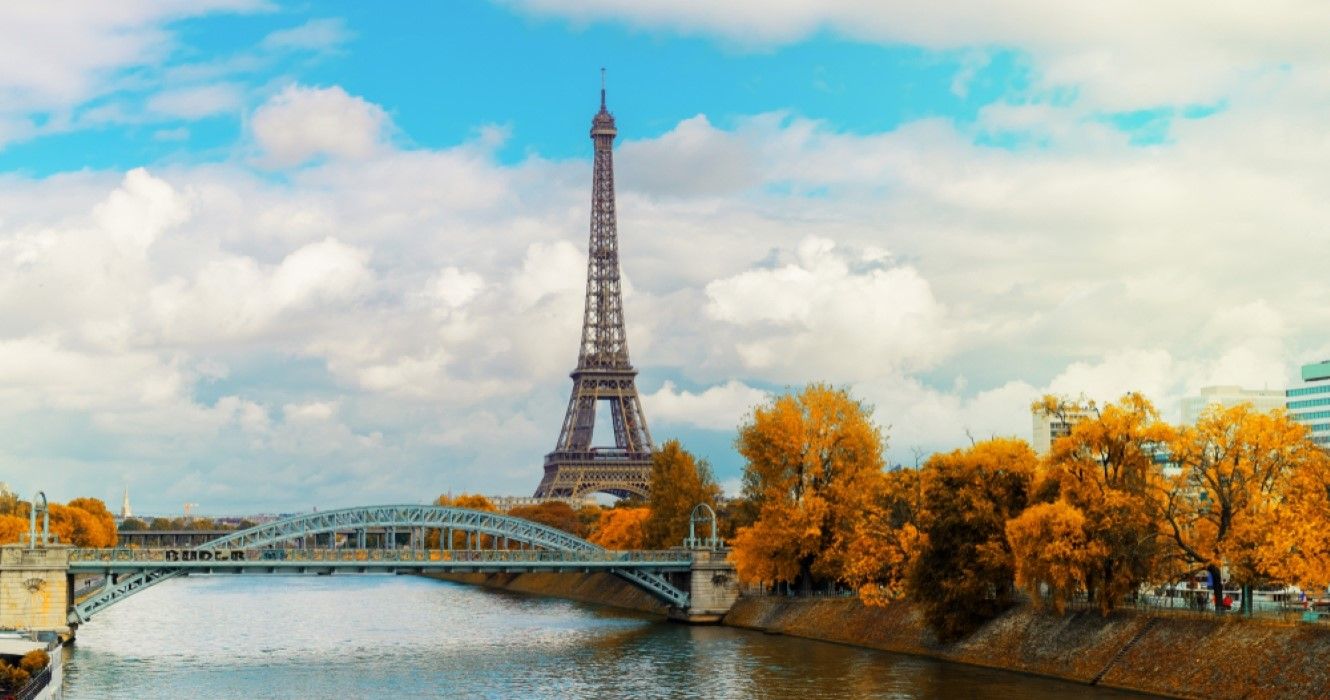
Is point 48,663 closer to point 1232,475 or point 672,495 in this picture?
point 1232,475

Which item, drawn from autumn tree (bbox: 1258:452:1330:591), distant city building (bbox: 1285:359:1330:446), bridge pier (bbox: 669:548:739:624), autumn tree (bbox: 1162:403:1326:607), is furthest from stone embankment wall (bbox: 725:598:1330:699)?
distant city building (bbox: 1285:359:1330:446)

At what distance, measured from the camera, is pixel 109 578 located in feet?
240

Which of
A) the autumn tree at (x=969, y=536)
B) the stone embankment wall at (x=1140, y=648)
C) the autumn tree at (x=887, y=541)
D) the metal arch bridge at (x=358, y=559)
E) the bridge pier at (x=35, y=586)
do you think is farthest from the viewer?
the metal arch bridge at (x=358, y=559)

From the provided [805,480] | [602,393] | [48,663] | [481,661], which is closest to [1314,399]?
[602,393]

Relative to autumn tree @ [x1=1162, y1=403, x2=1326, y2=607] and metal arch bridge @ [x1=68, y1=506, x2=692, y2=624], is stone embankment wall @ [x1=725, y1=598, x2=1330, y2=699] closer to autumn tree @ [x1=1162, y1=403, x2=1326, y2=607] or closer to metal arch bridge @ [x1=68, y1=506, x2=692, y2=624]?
autumn tree @ [x1=1162, y1=403, x2=1326, y2=607]

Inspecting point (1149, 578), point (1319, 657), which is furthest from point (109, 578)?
point (1319, 657)

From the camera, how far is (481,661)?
215 feet

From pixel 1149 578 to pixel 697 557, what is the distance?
36.6 m

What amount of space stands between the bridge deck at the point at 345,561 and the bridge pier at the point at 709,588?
84 cm

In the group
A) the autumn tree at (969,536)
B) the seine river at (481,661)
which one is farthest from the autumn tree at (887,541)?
the autumn tree at (969,536)

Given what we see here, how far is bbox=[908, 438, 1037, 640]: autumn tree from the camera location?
202 feet

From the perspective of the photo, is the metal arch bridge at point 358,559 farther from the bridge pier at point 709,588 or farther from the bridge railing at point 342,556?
the bridge pier at point 709,588

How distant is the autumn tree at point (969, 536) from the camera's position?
61.4 meters

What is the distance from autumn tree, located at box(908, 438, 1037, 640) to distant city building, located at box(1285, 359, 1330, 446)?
120461 mm
